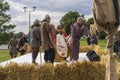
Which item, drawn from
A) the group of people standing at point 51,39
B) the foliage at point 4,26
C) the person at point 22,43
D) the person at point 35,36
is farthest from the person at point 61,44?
the foliage at point 4,26

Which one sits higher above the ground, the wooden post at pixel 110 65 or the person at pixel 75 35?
the wooden post at pixel 110 65

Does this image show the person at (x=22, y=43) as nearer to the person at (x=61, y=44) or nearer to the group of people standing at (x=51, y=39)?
the group of people standing at (x=51, y=39)

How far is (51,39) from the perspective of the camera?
1423 cm

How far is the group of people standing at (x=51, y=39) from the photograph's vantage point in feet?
46.0

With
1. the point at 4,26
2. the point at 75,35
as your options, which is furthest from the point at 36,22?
the point at 4,26

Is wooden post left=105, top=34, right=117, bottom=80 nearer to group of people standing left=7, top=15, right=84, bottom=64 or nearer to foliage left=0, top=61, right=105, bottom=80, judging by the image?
foliage left=0, top=61, right=105, bottom=80

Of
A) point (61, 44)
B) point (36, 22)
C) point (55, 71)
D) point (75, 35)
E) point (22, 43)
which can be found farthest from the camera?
point (22, 43)

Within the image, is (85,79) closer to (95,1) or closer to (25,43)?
(95,1)

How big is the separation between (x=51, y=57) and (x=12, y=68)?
10.8 ft

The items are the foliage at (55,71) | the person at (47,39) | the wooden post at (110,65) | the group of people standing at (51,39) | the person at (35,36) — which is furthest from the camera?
the person at (35,36)

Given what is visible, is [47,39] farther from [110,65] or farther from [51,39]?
[110,65]

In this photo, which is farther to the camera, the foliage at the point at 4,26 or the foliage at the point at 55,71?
the foliage at the point at 4,26

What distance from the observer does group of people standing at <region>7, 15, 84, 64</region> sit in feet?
46.0

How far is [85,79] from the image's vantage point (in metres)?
11.1
